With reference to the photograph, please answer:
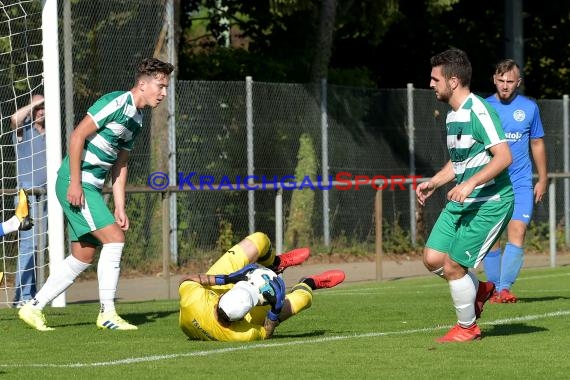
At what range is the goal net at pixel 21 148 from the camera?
1352cm

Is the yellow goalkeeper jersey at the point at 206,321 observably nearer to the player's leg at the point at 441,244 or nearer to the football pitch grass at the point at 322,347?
the football pitch grass at the point at 322,347

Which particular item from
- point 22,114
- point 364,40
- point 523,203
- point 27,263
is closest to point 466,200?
point 523,203

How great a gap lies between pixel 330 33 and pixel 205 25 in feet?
10.8

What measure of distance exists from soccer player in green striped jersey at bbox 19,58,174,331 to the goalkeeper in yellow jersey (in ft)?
3.72

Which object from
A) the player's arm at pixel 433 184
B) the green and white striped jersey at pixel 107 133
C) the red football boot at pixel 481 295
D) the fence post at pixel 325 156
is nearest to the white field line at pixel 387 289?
the fence post at pixel 325 156

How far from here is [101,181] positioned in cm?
1045

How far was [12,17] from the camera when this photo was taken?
48.8 ft

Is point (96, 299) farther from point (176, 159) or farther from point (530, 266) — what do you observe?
point (530, 266)

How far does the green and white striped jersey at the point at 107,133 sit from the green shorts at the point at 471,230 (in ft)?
8.35

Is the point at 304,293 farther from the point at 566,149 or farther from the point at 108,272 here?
the point at 566,149

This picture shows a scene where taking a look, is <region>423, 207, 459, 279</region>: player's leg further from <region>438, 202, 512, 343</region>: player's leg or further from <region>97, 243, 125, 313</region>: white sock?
<region>97, 243, 125, 313</region>: white sock

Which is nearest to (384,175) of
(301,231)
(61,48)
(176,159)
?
(301,231)

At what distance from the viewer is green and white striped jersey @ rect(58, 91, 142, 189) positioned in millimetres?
10188

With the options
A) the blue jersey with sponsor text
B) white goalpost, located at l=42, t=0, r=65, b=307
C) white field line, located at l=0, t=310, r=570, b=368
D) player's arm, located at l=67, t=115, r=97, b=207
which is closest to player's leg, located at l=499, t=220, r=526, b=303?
the blue jersey with sponsor text
